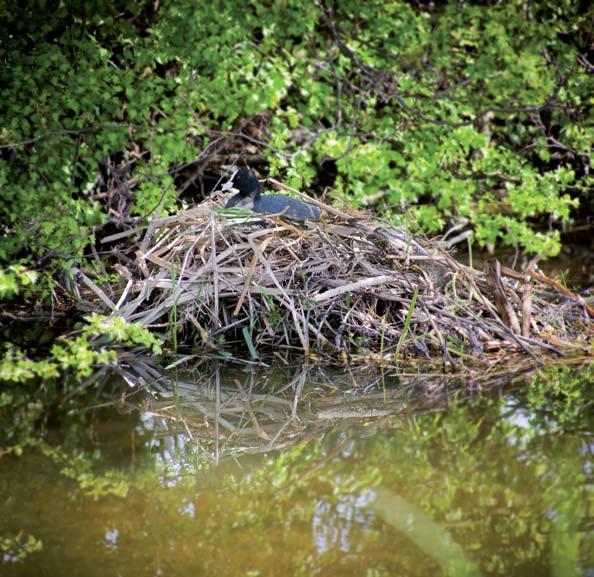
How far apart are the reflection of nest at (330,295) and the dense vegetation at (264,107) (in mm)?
527

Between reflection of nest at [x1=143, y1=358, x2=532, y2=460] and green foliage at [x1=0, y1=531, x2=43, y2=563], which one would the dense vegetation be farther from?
green foliage at [x1=0, y1=531, x2=43, y2=563]

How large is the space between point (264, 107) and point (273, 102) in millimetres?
99

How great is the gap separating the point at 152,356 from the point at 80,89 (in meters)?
2.01

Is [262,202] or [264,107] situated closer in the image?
[262,202]

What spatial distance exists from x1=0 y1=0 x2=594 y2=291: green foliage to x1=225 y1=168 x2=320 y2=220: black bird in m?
0.52

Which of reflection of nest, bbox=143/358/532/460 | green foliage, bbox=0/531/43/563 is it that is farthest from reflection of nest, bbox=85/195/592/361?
green foliage, bbox=0/531/43/563

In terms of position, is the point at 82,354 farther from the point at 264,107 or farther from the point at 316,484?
the point at 264,107

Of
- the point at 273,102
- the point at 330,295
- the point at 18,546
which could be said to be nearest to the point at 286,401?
the point at 330,295

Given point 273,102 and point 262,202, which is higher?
point 273,102

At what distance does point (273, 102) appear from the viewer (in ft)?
20.4

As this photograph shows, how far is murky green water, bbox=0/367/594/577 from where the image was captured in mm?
2215

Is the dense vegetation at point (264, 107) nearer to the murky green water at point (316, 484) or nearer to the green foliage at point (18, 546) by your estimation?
the murky green water at point (316, 484)

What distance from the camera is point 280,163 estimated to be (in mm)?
6578

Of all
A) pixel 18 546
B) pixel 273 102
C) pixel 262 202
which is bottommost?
pixel 262 202
